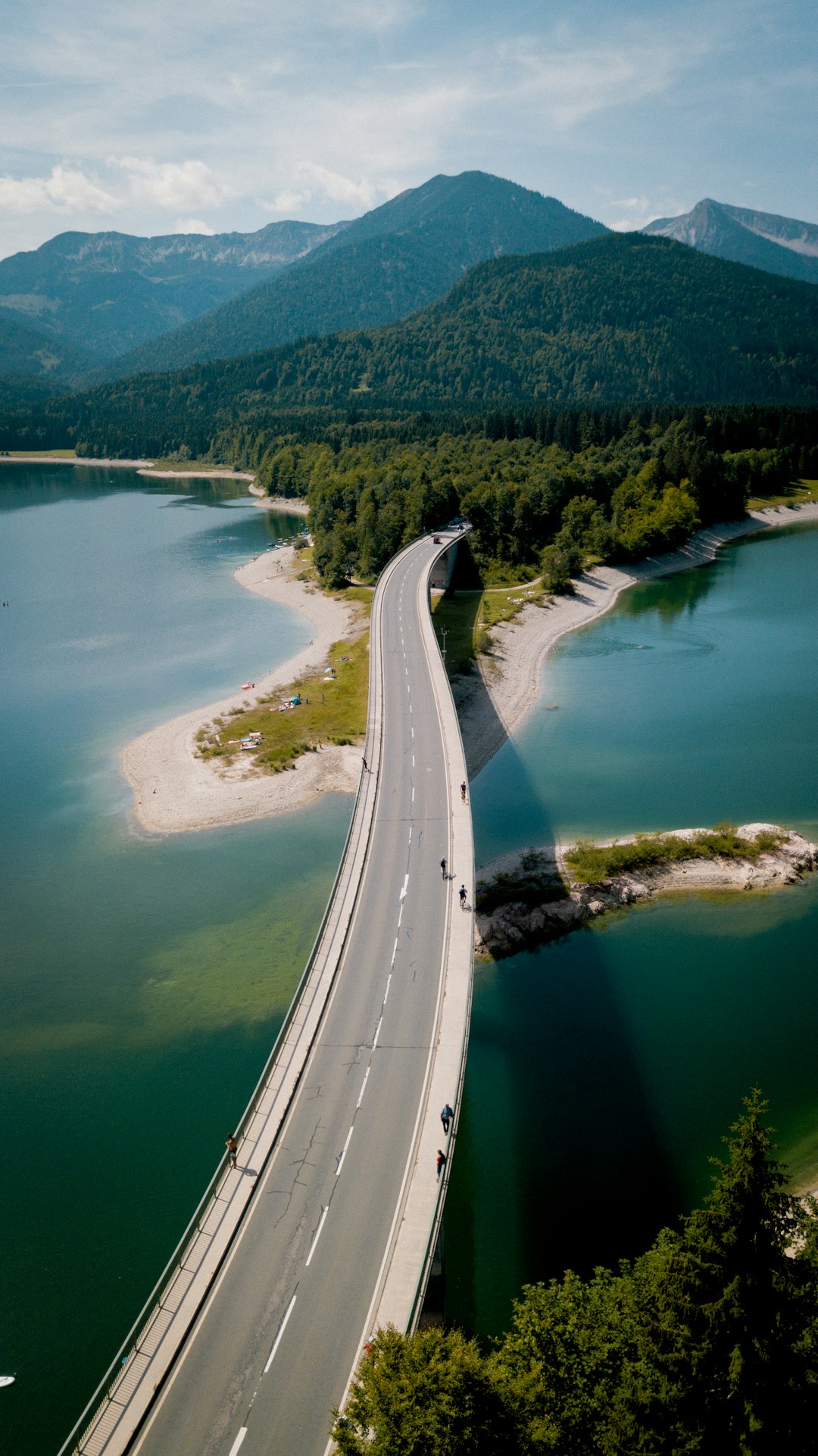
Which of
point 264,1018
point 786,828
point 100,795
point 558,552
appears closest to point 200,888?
point 264,1018

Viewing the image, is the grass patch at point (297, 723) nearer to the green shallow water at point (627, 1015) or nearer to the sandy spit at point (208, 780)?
the sandy spit at point (208, 780)

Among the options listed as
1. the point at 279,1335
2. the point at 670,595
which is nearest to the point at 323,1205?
the point at 279,1335

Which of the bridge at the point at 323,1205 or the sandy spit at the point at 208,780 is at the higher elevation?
the bridge at the point at 323,1205

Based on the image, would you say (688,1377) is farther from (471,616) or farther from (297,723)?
(471,616)

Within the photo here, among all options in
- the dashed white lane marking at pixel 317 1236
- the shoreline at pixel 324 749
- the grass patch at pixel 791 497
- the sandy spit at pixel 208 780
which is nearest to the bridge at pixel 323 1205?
the dashed white lane marking at pixel 317 1236

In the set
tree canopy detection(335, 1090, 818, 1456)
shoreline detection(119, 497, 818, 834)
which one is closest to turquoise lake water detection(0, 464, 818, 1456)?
A: shoreline detection(119, 497, 818, 834)

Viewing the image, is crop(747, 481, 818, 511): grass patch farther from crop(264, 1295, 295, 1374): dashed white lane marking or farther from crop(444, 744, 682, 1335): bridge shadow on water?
crop(264, 1295, 295, 1374): dashed white lane marking
